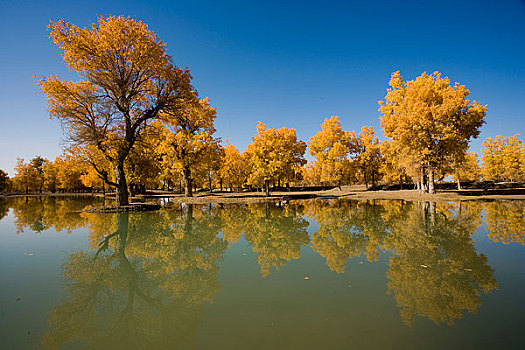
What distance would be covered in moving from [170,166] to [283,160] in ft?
48.8

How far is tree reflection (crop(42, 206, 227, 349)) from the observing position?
317 cm

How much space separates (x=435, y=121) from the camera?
25266mm

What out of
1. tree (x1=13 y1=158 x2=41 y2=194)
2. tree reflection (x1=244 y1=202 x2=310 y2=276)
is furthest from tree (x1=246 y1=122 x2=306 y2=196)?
tree (x1=13 y1=158 x2=41 y2=194)

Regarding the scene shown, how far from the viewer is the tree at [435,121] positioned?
24.5 m

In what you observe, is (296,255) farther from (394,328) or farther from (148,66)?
(148,66)

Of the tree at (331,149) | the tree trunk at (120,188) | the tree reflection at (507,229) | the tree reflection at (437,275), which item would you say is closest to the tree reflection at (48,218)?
the tree trunk at (120,188)

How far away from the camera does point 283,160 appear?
30.9 metres

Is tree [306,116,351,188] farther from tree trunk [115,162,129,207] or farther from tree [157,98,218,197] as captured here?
tree trunk [115,162,129,207]

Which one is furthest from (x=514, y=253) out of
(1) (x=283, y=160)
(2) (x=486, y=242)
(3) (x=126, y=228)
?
(1) (x=283, y=160)

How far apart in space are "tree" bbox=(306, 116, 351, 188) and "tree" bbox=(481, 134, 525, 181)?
2936 cm

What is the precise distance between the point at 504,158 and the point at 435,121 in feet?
110

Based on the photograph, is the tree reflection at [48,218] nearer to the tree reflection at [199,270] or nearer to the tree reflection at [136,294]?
the tree reflection at [199,270]

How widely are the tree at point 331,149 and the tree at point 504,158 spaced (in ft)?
96.3

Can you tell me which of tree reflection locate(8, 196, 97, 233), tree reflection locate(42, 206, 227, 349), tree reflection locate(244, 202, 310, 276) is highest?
tree reflection locate(8, 196, 97, 233)
